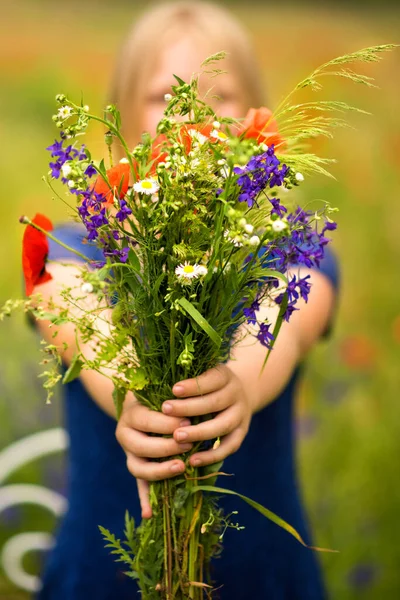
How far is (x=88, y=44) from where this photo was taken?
1.80m

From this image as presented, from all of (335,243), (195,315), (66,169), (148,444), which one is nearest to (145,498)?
(148,444)

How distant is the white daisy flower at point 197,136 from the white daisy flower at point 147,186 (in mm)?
44

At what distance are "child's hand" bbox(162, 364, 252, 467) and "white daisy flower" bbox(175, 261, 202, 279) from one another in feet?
0.33

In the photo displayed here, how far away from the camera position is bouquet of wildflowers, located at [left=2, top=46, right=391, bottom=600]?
50 centimetres

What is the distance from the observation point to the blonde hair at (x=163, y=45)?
3.31 ft

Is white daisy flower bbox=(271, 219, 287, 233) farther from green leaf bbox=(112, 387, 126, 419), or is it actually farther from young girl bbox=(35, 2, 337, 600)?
young girl bbox=(35, 2, 337, 600)

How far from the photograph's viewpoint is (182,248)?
0.51 metres

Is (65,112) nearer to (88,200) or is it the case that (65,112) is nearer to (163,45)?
(88,200)

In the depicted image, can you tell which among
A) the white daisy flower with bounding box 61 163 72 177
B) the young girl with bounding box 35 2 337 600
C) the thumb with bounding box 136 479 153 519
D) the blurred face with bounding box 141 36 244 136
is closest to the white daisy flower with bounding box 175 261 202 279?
the white daisy flower with bounding box 61 163 72 177

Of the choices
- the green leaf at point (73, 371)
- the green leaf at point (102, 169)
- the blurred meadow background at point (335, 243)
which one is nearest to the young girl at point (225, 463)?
the green leaf at point (73, 371)

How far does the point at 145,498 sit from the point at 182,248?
24cm

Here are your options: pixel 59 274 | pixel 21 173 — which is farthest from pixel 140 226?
pixel 21 173

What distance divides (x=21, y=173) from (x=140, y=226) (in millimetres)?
1311

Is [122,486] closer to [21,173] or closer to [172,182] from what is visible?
[172,182]
